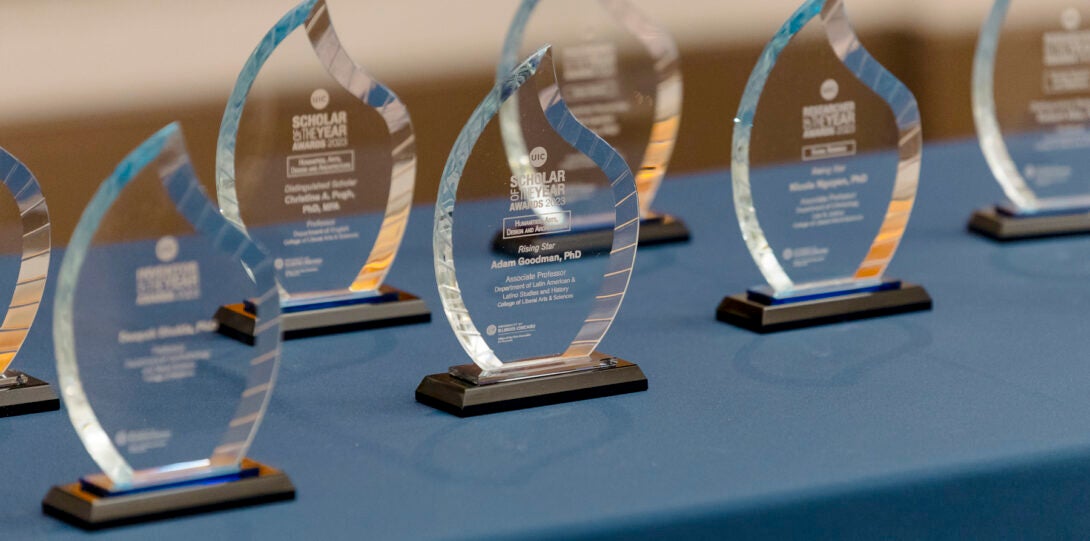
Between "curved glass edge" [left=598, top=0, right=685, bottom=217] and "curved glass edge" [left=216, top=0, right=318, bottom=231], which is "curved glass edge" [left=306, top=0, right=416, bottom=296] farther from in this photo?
"curved glass edge" [left=598, top=0, right=685, bottom=217]

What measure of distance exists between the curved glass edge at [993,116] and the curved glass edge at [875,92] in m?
0.44

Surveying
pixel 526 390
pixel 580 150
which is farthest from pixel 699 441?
pixel 580 150

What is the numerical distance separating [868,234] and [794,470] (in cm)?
63

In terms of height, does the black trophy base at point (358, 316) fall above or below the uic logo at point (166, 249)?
below

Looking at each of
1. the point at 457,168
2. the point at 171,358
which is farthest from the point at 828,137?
the point at 171,358

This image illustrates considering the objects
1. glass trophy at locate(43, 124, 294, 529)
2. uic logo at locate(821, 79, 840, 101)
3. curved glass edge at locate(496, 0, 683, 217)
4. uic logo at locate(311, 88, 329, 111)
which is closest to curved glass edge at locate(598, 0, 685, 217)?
curved glass edge at locate(496, 0, 683, 217)

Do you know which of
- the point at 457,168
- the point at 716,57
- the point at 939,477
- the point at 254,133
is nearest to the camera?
the point at 939,477

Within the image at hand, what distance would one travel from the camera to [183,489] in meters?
Result: 1.42

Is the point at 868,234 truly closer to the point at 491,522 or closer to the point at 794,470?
the point at 794,470

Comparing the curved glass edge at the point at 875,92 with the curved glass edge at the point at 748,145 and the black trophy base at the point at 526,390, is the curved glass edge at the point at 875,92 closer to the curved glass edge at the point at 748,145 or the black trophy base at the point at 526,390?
the curved glass edge at the point at 748,145

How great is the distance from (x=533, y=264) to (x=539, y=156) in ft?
0.37

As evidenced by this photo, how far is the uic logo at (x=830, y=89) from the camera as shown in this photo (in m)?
2.02

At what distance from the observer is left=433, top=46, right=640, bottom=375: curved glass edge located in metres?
1.62

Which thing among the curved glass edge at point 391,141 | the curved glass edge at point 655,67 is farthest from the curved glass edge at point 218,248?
the curved glass edge at point 655,67
